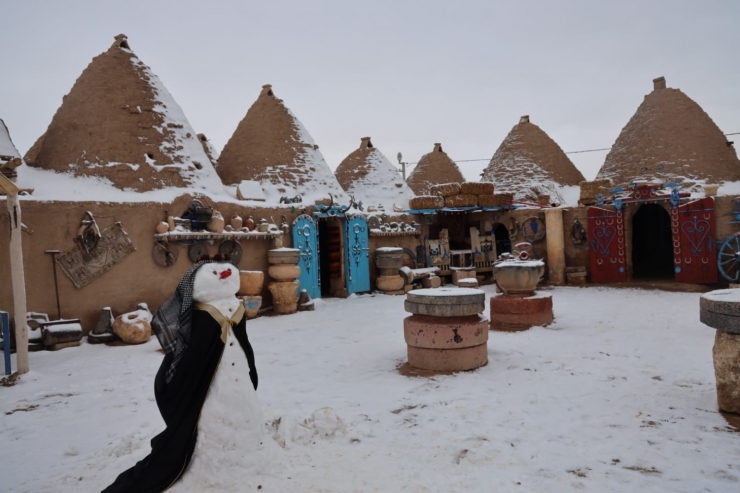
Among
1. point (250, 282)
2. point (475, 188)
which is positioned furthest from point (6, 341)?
point (475, 188)

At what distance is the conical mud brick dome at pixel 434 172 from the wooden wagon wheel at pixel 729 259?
10.3m

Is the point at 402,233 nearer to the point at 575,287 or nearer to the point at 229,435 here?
the point at 575,287

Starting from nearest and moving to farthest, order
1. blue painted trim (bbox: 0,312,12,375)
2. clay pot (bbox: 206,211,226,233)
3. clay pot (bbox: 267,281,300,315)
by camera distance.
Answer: blue painted trim (bbox: 0,312,12,375), clay pot (bbox: 206,211,226,233), clay pot (bbox: 267,281,300,315)

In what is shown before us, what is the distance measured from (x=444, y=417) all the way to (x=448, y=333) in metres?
1.33

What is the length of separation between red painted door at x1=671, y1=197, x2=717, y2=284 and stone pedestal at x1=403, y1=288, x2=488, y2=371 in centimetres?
795

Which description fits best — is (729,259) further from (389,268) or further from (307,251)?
(307,251)

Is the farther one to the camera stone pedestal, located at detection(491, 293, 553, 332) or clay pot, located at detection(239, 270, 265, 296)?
clay pot, located at detection(239, 270, 265, 296)

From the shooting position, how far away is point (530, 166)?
1658cm

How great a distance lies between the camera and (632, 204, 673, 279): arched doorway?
49.2ft

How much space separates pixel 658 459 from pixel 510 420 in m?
0.98

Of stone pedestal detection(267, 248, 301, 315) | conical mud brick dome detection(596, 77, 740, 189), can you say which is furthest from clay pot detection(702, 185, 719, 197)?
stone pedestal detection(267, 248, 301, 315)

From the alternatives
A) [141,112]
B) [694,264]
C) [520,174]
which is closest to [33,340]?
[141,112]

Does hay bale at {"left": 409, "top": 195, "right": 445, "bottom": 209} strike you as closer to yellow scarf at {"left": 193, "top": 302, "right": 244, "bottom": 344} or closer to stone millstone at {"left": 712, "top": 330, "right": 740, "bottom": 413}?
stone millstone at {"left": 712, "top": 330, "right": 740, "bottom": 413}

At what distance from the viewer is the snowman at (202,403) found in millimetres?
2635
